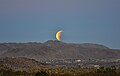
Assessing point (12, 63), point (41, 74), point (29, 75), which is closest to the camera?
point (41, 74)

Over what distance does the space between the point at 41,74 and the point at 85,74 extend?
12461 millimetres

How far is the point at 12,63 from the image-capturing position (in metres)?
162

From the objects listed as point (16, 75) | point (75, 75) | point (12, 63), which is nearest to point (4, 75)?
point (16, 75)

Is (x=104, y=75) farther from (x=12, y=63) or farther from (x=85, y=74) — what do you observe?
(x=12, y=63)

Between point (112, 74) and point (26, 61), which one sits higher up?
point (26, 61)

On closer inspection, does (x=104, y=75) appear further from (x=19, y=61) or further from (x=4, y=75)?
(x=19, y=61)

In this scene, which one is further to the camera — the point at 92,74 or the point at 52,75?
the point at 92,74

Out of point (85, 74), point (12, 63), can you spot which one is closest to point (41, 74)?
point (85, 74)

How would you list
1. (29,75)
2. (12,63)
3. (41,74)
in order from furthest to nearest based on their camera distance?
(12,63), (29,75), (41,74)

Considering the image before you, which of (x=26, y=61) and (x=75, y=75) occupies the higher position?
(x=26, y=61)

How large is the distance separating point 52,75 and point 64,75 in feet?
9.15

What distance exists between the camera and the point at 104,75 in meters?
81.7

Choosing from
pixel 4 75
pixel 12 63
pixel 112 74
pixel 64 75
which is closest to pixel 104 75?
pixel 112 74

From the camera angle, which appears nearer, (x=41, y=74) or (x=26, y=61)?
(x=41, y=74)
